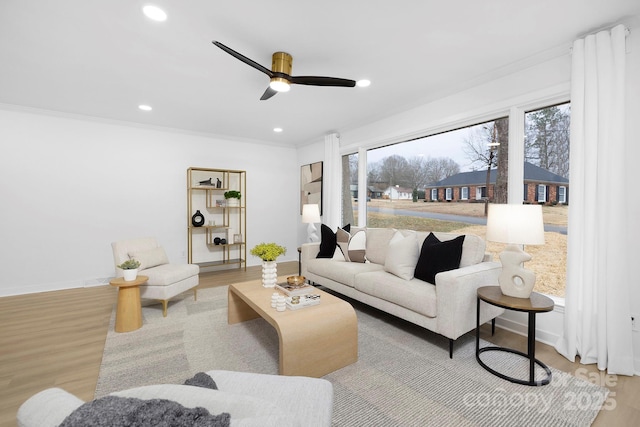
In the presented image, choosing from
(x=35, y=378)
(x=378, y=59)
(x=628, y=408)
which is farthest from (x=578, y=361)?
(x=35, y=378)

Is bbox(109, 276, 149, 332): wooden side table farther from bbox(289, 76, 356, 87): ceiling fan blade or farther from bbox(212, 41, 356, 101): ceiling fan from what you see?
bbox(289, 76, 356, 87): ceiling fan blade

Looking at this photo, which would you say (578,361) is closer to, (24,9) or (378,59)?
(378,59)

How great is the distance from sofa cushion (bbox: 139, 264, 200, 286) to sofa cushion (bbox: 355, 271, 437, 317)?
2.03m

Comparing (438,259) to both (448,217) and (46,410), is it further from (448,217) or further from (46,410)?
(46,410)

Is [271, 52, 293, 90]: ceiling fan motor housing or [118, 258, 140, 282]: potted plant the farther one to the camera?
[118, 258, 140, 282]: potted plant

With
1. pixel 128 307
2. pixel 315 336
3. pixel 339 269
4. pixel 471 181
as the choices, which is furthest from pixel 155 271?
pixel 471 181

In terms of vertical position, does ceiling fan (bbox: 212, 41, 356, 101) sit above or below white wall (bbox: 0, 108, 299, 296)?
above

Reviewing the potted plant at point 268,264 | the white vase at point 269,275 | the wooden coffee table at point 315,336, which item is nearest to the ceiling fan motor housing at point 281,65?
the potted plant at point 268,264

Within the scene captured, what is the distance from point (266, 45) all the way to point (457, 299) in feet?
8.56

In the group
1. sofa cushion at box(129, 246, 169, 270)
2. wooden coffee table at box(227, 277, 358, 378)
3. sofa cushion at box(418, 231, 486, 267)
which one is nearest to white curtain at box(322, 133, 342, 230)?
sofa cushion at box(418, 231, 486, 267)

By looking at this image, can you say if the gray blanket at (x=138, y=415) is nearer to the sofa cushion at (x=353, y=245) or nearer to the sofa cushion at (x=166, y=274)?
the sofa cushion at (x=166, y=274)

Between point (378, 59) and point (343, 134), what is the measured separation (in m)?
2.42

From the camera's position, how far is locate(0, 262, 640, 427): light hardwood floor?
1857 mm

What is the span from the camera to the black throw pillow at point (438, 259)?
8.80 ft
